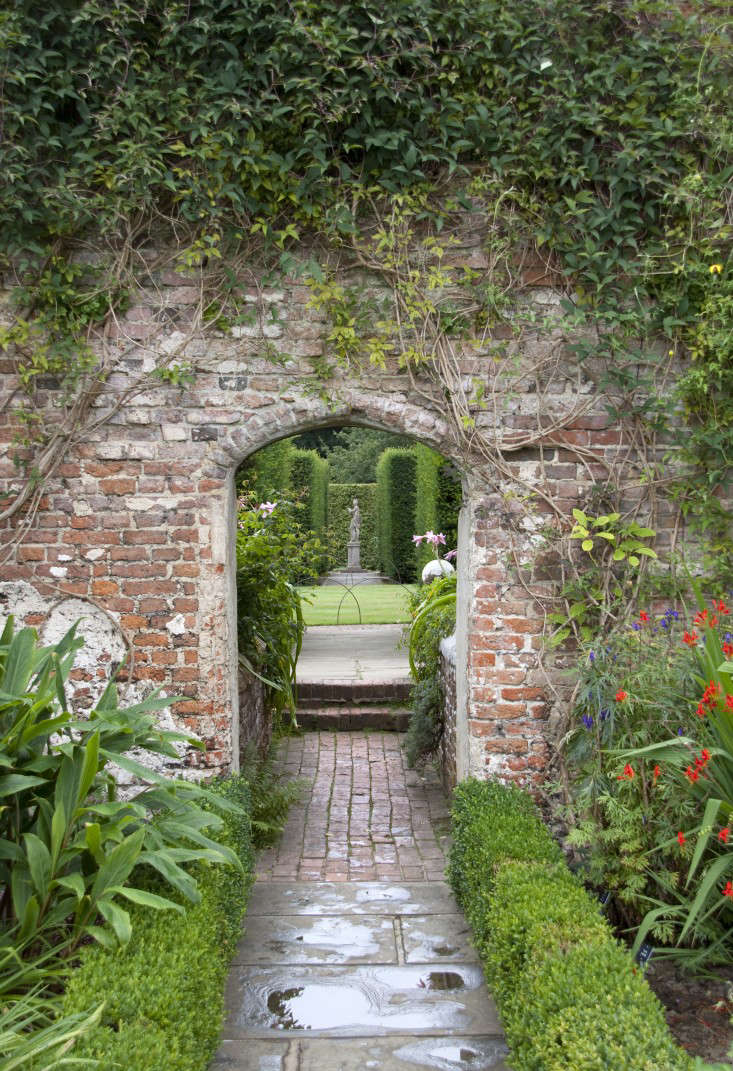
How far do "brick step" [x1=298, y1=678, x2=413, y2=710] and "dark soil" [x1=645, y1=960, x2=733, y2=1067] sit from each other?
4655 millimetres

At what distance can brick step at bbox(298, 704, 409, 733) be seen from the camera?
304 inches

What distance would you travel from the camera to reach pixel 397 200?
13.6 feet

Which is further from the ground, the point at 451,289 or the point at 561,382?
the point at 451,289

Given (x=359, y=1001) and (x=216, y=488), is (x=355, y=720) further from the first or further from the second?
(x=359, y=1001)

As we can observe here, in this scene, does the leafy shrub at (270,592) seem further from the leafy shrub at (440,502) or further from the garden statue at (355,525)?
the garden statue at (355,525)

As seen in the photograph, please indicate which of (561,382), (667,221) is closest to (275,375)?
(561,382)

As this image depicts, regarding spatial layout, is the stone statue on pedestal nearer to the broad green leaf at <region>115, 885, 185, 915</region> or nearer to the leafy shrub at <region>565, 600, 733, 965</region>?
the leafy shrub at <region>565, 600, 733, 965</region>

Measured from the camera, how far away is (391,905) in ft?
→ 13.8

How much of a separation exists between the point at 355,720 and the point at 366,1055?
15.8 ft

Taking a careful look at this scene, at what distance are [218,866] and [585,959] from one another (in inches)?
56.4

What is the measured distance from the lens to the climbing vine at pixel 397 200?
394 centimetres

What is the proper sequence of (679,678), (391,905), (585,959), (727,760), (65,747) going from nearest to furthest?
(585,959) < (65,747) < (727,760) < (679,678) < (391,905)

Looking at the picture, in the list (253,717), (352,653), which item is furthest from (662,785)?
(352,653)

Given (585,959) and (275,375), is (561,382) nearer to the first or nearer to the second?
(275,375)
